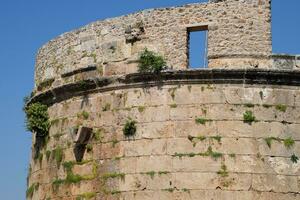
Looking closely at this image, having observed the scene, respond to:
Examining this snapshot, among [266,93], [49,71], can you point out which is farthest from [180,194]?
[49,71]

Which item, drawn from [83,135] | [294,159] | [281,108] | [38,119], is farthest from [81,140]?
[294,159]

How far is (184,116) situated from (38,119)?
4.06 metres

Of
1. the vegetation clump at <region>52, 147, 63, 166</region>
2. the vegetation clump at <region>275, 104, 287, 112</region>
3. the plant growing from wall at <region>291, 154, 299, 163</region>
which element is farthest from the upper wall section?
the plant growing from wall at <region>291, 154, 299, 163</region>

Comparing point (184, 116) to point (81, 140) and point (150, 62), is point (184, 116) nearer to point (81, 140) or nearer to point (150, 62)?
point (150, 62)

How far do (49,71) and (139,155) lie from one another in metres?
3.93

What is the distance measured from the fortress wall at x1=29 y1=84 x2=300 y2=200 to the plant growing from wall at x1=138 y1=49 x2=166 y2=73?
412mm

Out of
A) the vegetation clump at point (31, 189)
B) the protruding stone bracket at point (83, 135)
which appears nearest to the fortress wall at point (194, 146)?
the protruding stone bracket at point (83, 135)

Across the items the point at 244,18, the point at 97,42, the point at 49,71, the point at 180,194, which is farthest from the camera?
the point at 49,71

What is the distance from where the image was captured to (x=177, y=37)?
13766 mm

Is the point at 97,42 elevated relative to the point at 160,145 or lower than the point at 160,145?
elevated

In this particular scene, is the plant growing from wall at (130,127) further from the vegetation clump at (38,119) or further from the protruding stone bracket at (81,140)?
the vegetation clump at (38,119)

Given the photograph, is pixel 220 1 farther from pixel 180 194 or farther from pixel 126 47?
pixel 180 194

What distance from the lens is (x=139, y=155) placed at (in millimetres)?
13141

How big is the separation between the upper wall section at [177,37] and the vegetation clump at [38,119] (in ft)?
3.10
